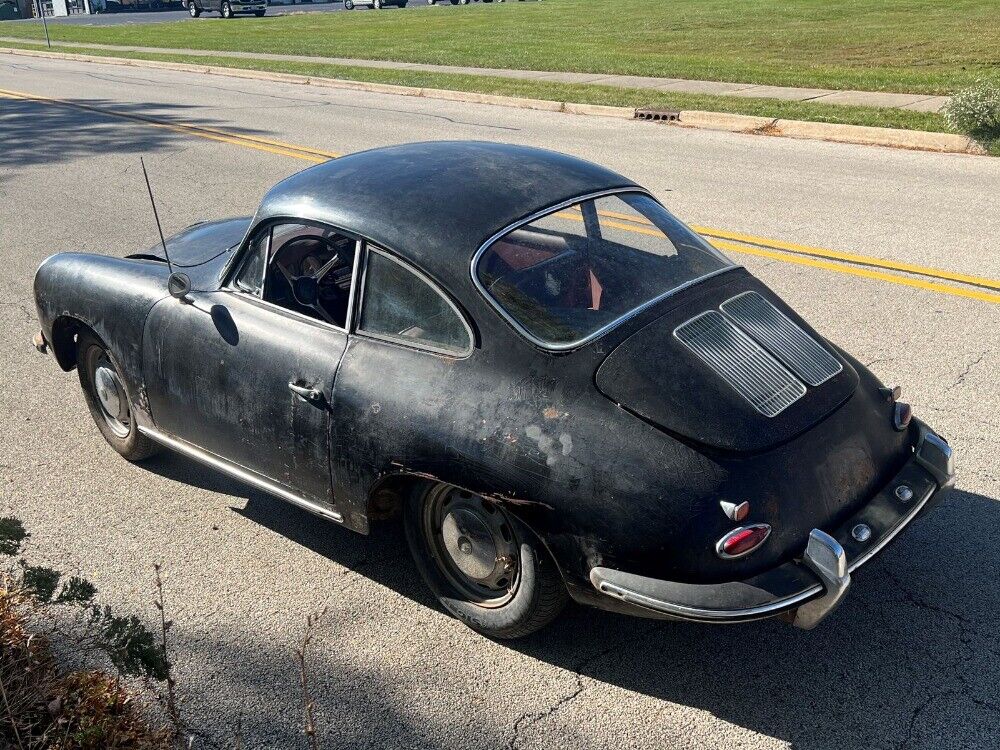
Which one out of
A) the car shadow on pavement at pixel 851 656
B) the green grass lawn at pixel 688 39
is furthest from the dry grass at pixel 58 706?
the green grass lawn at pixel 688 39

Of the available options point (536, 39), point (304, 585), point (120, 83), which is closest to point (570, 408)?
point (304, 585)

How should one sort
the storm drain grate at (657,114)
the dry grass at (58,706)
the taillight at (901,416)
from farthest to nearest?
the storm drain grate at (657,114), the taillight at (901,416), the dry grass at (58,706)

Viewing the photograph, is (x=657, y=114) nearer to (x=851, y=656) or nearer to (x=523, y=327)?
(x=523, y=327)

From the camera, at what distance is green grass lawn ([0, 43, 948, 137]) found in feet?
44.7

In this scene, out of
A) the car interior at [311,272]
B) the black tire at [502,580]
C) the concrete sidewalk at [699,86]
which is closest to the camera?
the black tire at [502,580]

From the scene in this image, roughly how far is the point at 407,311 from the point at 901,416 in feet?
6.20

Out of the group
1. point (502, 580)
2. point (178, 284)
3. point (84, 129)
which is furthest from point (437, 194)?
point (84, 129)

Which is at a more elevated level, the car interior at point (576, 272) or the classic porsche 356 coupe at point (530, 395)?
the car interior at point (576, 272)

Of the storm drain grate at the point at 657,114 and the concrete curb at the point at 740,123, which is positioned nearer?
the concrete curb at the point at 740,123

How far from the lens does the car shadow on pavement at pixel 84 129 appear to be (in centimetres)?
1412

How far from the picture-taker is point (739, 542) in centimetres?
327

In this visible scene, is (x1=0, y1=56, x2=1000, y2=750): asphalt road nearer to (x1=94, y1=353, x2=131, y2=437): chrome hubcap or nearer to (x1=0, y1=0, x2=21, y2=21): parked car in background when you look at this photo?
(x1=94, y1=353, x2=131, y2=437): chrome hubcap

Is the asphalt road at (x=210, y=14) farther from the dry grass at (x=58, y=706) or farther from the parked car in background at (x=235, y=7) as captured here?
the dry grass at (x=58, y=706)

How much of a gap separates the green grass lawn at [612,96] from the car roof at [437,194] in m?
9.88
